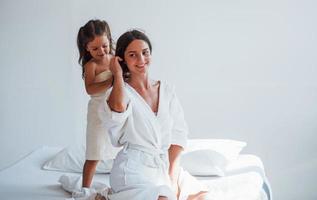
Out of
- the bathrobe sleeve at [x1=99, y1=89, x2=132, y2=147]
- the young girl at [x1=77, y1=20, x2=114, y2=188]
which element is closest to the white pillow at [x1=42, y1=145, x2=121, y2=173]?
the young girl at [x1=77, y1=20, x2=114, y2=188]

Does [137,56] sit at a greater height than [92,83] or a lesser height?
greater

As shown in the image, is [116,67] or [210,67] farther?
[210,67]

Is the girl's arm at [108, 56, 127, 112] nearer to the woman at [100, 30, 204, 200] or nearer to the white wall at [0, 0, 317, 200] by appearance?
the woman at [100, 30, 204, 200]

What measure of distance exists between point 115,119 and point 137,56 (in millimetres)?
228

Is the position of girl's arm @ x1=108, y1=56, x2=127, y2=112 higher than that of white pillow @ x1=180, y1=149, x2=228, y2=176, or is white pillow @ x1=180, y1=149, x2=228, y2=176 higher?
girl's arm @ x1=108, y1=56, x2=127, y2=112

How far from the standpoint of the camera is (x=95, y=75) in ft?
6.30

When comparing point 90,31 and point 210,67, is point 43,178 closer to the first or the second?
point 90,31

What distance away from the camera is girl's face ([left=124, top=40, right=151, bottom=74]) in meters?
1.70

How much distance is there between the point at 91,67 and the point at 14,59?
3.64 ft

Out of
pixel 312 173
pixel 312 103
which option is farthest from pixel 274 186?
pixel 312 103

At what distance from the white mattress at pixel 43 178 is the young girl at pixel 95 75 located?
181 mm

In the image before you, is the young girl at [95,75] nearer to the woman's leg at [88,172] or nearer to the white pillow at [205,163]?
the woman's leg at [88,172]

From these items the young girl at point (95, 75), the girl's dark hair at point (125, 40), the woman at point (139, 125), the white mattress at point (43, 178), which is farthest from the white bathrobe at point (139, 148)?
the white mattress at point (43, 178)

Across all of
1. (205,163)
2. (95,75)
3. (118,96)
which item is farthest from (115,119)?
(205,163)
